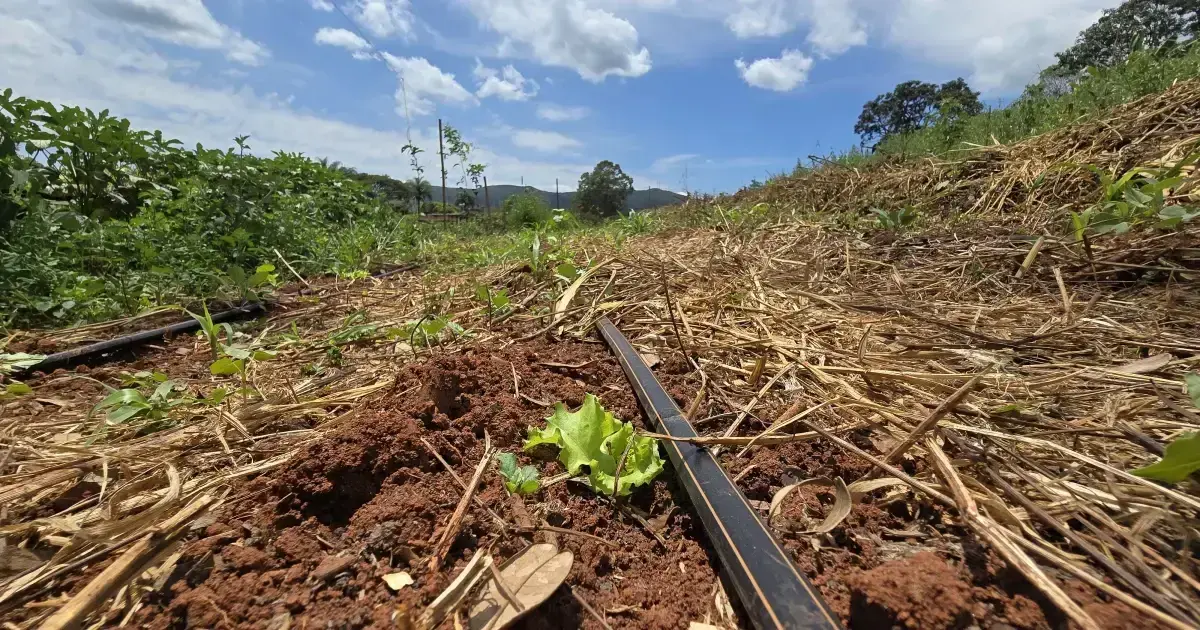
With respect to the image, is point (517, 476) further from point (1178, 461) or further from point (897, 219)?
point (897, 219)

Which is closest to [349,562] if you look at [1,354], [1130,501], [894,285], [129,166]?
[1130,501]

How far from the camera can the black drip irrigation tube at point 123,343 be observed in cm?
201

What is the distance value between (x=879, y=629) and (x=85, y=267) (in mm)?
4547

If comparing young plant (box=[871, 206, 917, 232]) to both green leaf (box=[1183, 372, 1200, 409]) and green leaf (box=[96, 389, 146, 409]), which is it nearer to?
green leaf (box=[1183, 372, 1200, 409])

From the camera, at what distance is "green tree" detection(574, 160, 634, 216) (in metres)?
18.6

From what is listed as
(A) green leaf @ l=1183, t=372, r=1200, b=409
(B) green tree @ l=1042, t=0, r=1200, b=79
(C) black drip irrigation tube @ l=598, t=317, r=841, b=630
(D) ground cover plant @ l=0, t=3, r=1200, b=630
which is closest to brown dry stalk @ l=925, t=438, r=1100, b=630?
(D) ground cover plant @ l=0, t=3, r=1200, b=630

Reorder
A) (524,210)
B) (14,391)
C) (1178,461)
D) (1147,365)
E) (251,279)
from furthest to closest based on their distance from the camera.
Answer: (524,210) → (251,279) → (14,391) → (1147,365) → (1178,461)

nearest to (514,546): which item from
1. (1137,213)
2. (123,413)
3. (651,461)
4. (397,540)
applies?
(397,540)

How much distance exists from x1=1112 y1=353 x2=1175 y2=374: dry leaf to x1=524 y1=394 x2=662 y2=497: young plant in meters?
1.16

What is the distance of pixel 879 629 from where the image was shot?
2.18 feet

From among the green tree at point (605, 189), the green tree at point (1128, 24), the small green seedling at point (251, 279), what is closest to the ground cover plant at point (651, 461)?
the small green seedling at point (251, 279)

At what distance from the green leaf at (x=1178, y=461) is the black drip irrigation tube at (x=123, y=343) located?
3.16 meters

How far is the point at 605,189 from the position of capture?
1873 centimetres

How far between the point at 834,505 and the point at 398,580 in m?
0.73
